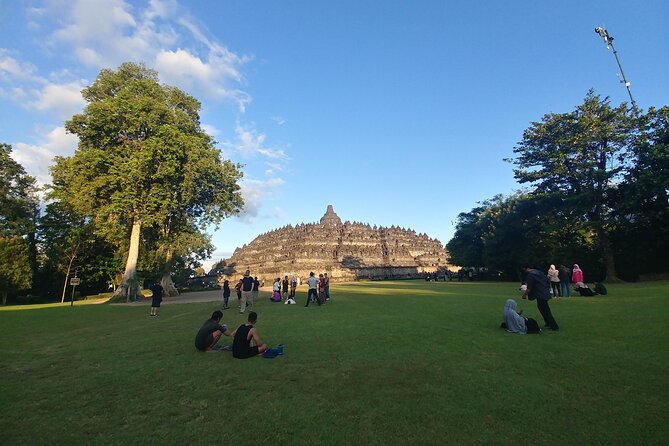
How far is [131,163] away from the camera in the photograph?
76.4 ft

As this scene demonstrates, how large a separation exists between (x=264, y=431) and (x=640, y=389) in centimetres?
452

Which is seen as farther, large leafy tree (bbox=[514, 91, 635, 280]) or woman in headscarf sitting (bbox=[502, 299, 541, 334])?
large leafy tree (bbox=[514, 91, 635, 280])

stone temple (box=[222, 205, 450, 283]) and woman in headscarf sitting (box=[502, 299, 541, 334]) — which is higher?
stone temple (box=[222, 205, 450, 283])

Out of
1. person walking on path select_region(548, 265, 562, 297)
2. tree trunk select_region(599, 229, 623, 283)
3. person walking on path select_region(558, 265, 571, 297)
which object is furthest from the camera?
tree trunk select_region(599, 229, 623, 283)

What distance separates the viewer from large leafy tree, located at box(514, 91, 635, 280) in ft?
86.8

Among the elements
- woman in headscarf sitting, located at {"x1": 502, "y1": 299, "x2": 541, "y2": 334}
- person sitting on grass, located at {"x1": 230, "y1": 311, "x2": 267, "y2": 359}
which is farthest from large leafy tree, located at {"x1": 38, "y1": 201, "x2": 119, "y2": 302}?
woman in headscarf sitting, located at {"x1": 502, "y1": 299, "x2": 541, "y2": 334}

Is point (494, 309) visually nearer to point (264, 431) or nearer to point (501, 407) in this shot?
point (501, 407)

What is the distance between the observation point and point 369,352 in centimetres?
696

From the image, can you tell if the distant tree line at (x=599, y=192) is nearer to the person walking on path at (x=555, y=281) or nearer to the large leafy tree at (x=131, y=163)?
the person walking on path at (x=555, y=281)

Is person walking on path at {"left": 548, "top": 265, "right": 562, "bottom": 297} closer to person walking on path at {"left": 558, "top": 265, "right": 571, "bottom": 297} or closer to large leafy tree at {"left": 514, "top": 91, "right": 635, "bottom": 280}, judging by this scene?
person walking on path at {"left": 558, "top": 265, "right": 571, "bottom": 297}

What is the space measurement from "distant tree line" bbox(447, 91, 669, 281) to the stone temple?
26.9 m

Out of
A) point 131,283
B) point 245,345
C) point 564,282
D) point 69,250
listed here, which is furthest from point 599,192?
point 69,250

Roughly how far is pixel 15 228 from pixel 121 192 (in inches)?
689

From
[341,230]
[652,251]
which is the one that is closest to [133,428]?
[652,251]
